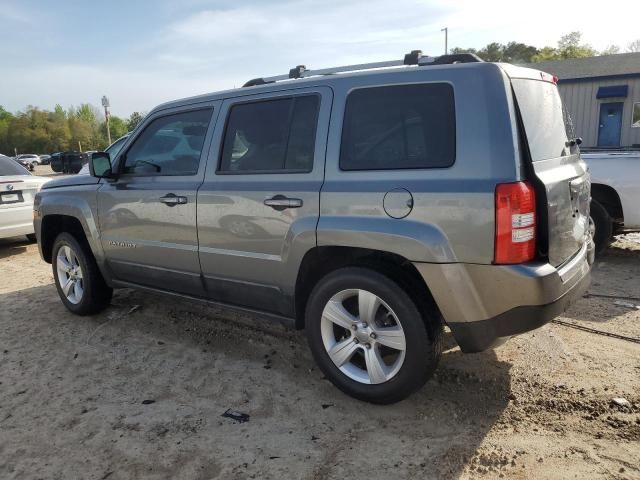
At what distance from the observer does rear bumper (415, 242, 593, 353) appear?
260 cm

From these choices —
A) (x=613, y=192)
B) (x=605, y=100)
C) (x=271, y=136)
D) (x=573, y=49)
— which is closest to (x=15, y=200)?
(x=271, y=136)

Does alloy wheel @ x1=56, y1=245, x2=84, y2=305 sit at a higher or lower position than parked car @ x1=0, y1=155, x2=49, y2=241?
lower

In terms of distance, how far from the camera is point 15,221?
777 cm

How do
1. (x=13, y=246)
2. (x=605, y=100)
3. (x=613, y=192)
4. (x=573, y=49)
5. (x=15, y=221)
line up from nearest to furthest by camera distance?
(x=613, y=192) → (x=15, y=221) → (x=13, y=246) → (x=605, y=100) → (x=573, y=49)

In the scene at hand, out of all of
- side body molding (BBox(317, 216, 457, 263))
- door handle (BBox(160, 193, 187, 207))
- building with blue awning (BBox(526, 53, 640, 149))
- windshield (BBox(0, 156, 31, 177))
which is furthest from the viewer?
building with blue awning (BBox(526, 53, 640, 149))

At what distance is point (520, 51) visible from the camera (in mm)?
55812

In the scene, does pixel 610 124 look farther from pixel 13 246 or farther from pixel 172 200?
pixel 172 200

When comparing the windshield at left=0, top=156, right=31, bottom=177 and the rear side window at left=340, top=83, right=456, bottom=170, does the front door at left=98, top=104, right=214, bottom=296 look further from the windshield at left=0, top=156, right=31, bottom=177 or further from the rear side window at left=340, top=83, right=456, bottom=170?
the windshield at left=0, top=156, right=31, bottom=177

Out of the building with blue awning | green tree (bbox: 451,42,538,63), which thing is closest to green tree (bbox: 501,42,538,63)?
green tree (bbox: 451,42,538,63)

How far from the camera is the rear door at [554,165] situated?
2.73m

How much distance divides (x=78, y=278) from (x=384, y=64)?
355 centimetres

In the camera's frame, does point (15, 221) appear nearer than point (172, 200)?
No

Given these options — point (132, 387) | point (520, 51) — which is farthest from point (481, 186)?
point (520, 51)

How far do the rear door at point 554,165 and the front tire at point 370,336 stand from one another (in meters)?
0.84
